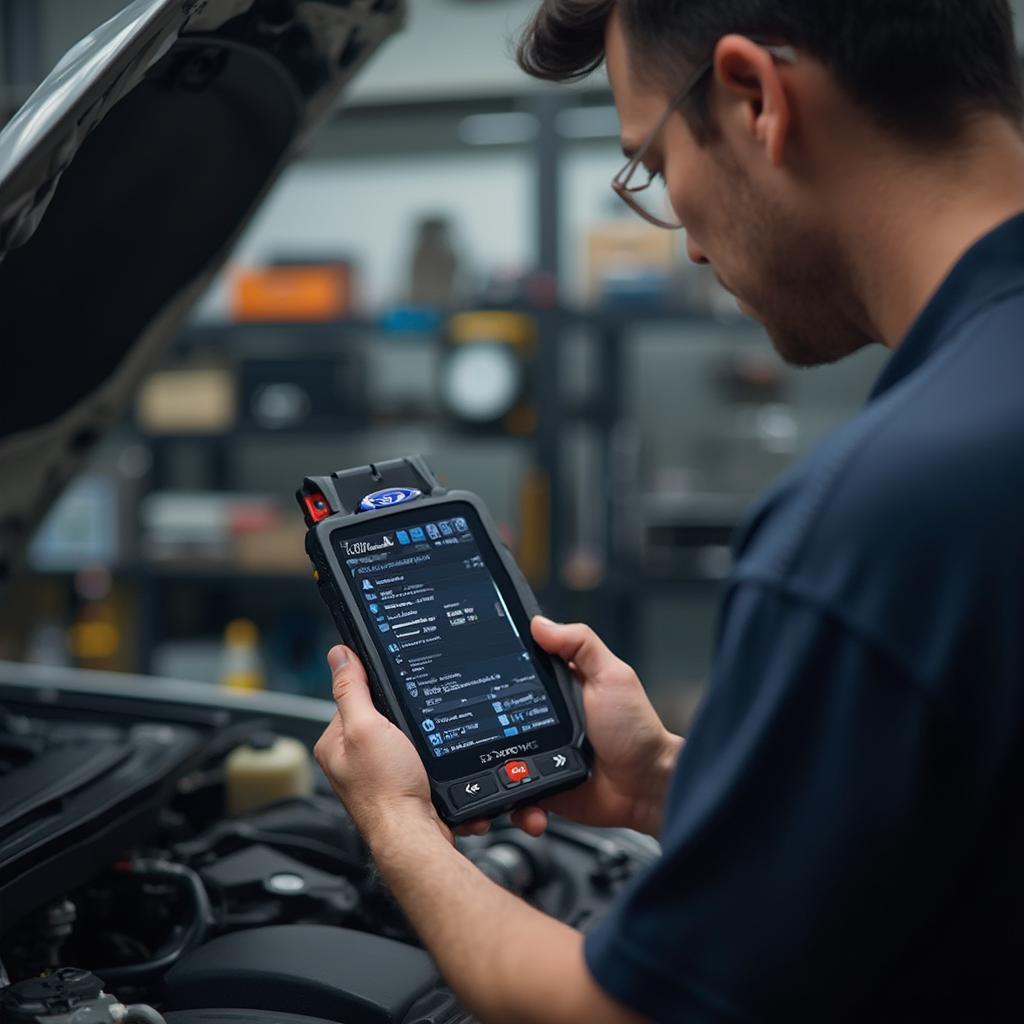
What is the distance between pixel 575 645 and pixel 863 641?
1.51ft

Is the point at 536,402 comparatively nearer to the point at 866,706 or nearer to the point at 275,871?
the point at 275,871

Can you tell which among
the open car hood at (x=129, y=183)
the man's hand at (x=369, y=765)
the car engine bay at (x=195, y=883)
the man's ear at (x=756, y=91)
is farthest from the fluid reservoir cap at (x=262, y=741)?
the man's ear at (x=756, y=91)

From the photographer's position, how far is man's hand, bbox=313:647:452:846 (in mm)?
827

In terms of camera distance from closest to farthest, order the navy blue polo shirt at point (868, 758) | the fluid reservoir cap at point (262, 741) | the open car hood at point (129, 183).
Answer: the navy blue polo shirt at point (868, 758) → the open car hood at point (129, 183) → the fluid reservoir cap at point (262, 741)

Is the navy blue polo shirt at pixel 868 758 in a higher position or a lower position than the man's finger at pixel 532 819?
higher

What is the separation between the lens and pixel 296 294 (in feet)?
12.1

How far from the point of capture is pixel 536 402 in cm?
348

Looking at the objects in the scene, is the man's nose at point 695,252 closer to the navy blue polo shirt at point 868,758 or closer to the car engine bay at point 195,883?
the navy blue polo shirt at point 868,758

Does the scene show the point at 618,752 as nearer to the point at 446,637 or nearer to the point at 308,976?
the point at 446,637

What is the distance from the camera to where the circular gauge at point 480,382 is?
11.3ft

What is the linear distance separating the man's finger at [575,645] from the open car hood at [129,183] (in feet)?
1.53

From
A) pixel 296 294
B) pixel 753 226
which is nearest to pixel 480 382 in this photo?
pixel 296 294

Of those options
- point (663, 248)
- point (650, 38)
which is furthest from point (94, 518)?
point (650, 38)

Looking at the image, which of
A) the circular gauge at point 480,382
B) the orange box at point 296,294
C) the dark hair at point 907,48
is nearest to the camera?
the dark hair at point 907,48
